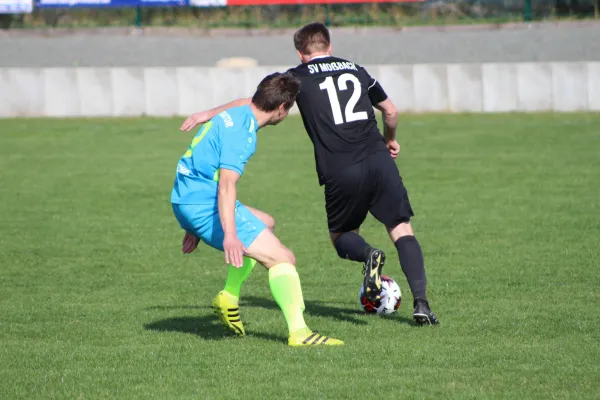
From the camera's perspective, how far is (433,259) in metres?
9.86

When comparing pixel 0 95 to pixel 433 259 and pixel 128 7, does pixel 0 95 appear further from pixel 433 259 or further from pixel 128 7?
pixel 433 259

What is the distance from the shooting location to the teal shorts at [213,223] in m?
6.61

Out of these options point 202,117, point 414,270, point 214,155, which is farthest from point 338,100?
point 414,270

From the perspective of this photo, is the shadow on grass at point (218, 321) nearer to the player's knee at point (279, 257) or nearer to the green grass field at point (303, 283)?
the green grass field at point (303, 283)

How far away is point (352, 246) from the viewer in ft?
24.5

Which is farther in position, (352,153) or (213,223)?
(352,153)

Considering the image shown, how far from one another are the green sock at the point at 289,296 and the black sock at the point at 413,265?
924 millimetres

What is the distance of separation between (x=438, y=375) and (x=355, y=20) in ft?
69.1

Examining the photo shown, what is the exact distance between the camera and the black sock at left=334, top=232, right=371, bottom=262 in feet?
24.2

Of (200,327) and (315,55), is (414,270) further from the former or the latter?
(315,55)

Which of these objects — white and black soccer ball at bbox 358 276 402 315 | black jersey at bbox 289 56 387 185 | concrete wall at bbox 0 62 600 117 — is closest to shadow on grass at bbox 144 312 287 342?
white and black soccer ball at bbox 358 276 402 315

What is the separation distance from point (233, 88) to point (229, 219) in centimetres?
1470

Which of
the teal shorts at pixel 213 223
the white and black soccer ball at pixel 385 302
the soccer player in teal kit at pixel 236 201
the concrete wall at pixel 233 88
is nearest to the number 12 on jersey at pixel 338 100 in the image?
the soccer player in teal kit at pixel 236 201

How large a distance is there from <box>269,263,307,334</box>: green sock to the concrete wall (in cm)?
1426
